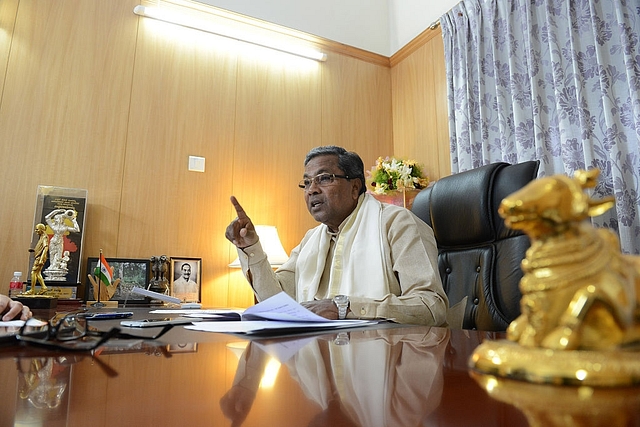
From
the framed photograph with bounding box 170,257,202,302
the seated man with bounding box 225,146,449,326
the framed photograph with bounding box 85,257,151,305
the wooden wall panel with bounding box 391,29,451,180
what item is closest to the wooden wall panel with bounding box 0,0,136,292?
the framed photograph with bounding box 85,257,151,305

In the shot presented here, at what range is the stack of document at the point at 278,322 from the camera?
2.31 feet

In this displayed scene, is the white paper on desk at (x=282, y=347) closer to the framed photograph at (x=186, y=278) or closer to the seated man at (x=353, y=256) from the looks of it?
the seated man at (x=353, y=256)

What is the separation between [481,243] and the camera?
160 centimetres

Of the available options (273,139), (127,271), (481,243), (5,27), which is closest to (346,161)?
(481,243)

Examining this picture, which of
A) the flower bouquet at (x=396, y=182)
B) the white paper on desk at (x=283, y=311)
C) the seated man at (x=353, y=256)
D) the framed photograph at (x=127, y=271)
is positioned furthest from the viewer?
the flower bouquet at (x=396, y=182)

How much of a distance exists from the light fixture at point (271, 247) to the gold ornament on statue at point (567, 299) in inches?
102

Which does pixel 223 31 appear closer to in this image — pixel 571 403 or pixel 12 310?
pixel 12 310

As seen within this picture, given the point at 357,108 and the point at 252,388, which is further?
the point at 357,108

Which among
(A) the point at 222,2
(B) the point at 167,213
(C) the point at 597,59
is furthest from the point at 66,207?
(C) the point at 597,59

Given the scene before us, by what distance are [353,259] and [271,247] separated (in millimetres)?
1382

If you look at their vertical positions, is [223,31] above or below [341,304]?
above

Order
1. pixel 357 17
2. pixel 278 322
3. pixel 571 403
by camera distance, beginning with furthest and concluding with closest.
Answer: pixel 357 17
pixel 278 322
pixel 571 403

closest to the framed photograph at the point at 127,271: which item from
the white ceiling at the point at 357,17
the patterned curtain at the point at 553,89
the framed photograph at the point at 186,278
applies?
the framed photograph at the point at 186,278

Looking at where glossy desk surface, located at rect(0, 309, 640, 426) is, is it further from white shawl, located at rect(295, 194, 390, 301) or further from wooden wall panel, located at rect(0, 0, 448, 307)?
wooden wall panel, located at rect(0, 0, 448, 307)
